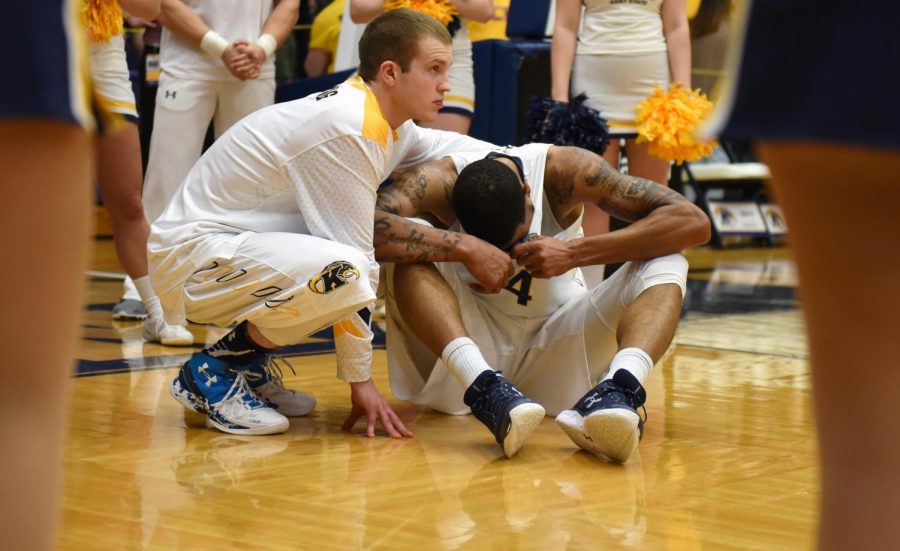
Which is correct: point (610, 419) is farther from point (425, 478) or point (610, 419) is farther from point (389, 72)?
point (389, 72)

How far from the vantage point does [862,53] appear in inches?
32.9

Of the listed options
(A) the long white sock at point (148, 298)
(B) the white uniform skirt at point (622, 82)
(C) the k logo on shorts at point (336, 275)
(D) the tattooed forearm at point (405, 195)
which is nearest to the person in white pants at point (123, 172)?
(A) the long white sock at point (148, 298)

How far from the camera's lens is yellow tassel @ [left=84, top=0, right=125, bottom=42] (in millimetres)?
4305

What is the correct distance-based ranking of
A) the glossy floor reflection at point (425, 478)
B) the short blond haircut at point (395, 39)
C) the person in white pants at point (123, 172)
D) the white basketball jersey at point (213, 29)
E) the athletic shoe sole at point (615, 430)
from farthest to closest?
the white basketball jersey at point (213, 29)
the person in white pants at point (123, 172)
the short blond haircut at point (395, 39)
the athletic shoe sole at point (615, 430)
the glossy floor reflection at point (425, 478)

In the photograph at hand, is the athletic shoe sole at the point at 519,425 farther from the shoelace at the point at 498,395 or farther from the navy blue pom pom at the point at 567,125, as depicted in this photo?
the navy blue pom pom at the point at 567,125

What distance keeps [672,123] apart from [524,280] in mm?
1524

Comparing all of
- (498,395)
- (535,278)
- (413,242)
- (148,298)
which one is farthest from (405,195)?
(148,298)

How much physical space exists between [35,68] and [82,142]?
0.22 ft

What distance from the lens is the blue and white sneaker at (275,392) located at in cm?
340

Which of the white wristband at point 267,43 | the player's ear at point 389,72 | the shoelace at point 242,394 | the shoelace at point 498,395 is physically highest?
the player's ear at point 389,72

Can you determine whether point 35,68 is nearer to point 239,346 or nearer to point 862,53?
point 862,53

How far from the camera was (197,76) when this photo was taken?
489 centimetres

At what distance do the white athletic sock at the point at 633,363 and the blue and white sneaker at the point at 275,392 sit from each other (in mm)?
876

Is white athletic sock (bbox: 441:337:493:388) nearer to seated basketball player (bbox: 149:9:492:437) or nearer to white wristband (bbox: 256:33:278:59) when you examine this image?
seated basketball player (bbox: 149:9:492:437)
